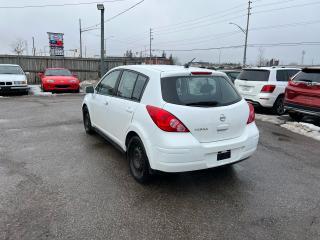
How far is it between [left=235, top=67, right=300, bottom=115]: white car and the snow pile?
0.53 metres

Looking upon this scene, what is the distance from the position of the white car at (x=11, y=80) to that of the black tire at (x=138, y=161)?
11.6 m

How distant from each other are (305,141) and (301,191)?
2.96 metres

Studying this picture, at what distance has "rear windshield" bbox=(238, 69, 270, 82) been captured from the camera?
30.8ft

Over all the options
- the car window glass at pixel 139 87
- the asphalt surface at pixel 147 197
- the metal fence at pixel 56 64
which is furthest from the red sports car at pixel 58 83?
the car window glass at pixel 139 87

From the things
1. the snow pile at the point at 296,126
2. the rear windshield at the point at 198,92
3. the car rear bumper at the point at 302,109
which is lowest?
the snow pile at the point at 296,126

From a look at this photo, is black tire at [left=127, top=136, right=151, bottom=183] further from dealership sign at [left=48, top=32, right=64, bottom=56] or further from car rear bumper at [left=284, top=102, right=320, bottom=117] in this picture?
dealership sign at [left=48, top=32, right=64, bottom=56]

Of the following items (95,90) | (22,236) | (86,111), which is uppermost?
(95,90)

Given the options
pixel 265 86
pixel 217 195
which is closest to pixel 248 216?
pixel 217 195

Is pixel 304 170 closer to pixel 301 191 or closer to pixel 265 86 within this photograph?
pixel 301 191

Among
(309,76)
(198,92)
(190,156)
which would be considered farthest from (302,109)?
(190,156)

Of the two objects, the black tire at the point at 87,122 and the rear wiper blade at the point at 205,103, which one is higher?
the rear wiper blade at the point at 205,103

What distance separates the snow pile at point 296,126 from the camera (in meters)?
6.98

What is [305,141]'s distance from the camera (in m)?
6.40

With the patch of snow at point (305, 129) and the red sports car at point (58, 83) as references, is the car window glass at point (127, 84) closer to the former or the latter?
the patch of snow at point (305, 129)
